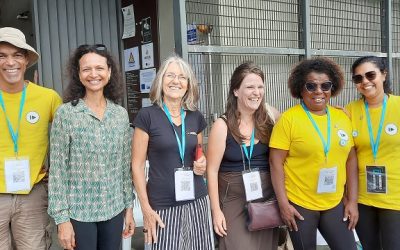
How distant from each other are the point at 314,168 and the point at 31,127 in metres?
1.79

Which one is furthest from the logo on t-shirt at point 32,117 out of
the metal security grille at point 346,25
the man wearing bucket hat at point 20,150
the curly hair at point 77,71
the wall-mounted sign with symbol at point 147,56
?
the metal security grille at point 346,25

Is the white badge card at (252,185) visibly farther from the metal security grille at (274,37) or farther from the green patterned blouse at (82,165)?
the metal security grille at (274,37)

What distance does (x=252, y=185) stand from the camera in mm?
2678

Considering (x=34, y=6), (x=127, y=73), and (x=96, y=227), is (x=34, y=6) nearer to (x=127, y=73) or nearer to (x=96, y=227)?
(x=127, y=73)

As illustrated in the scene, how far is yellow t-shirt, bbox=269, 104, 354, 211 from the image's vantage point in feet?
8.53

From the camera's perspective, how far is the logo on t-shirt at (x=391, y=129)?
2695 mm

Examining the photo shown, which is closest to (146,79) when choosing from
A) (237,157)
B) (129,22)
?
(129,22)

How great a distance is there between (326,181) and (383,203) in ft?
1.45

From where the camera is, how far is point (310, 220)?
265cm

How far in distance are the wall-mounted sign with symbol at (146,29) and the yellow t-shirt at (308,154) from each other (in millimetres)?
2619

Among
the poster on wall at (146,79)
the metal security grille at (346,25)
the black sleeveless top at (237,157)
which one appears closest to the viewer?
the black sleeveless top at (237,157)

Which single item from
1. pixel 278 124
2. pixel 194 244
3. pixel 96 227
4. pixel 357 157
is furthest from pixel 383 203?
pixel 96 227

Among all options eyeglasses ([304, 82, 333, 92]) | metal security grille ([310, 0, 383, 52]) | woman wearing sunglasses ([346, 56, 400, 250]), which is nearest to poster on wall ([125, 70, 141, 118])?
metal security grille ([310, 0, 383, 52])

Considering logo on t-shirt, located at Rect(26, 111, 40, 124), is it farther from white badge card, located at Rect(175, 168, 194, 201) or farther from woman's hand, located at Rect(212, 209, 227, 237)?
woman's hand, located at Rect(212, 209, 227, 237)
